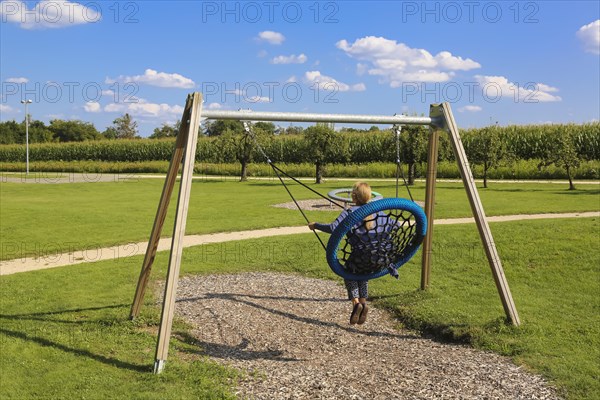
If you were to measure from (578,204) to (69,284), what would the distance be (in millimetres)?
17313

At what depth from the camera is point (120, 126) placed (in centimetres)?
9794

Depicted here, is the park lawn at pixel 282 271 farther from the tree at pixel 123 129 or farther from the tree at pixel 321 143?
the tree at pixel 123 129

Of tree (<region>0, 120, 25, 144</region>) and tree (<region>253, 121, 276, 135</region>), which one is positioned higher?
tree (<region>0, 120, 25, 144</region>)

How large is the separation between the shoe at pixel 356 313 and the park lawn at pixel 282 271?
1.41 m

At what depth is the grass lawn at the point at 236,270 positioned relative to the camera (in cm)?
536

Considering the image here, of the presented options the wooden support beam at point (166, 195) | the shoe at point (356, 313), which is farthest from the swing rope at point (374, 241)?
the wooden support beam at point (166, 195)

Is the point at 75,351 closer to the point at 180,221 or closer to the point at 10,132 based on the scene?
the point at 180,221

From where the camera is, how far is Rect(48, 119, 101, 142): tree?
294ft

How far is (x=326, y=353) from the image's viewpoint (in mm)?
6223

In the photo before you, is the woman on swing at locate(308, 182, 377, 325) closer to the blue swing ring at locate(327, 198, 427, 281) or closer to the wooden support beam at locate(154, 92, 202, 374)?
the blue swing ring at locate(327, 198, 427, 281)

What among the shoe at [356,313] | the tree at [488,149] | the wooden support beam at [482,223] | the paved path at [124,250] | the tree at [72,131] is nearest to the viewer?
the shoe at [356,313]

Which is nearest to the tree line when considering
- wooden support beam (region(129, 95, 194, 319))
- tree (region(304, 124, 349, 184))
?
tree (region(304, 124, 349, 184))

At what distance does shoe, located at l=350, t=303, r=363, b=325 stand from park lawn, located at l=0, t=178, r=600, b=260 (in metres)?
9.03

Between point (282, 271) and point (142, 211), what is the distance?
35.8ft
